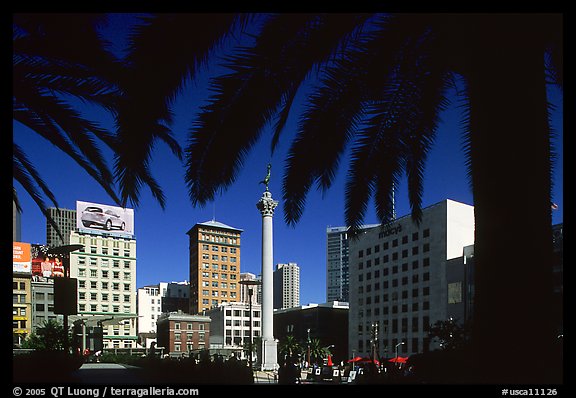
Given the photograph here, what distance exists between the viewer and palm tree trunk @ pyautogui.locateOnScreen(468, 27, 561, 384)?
7.07 m

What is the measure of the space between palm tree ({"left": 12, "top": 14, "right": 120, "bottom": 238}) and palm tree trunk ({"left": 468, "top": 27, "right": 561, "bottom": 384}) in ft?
17.9

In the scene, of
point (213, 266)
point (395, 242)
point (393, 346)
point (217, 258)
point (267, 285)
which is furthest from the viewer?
point (213, 266)

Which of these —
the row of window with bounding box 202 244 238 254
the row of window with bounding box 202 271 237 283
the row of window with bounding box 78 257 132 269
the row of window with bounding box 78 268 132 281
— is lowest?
the row of window with bounding box 202 271 237 283

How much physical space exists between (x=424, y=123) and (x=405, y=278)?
8652 centimetres

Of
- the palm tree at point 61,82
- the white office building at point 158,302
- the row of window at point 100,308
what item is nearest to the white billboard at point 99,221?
the row of window at point 100,308

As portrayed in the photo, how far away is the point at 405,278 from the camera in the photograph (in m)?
93.8

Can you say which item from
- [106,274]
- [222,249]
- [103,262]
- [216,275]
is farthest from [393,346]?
[103,262]

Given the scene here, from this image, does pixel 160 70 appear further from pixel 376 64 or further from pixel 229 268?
pixel 229 268

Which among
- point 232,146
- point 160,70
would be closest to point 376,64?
point 232,146

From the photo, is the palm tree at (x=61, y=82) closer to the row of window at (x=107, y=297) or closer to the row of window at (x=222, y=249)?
the row of window at (x=107, y=297)

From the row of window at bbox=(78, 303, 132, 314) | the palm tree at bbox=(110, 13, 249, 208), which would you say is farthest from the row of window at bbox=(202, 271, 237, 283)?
the palm tree at bbox=(110, 13, 249, 208)

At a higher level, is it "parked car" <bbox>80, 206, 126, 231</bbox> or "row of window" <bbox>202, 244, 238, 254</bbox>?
"parked car" <bbox>80, 206, 126, 231</bbox>

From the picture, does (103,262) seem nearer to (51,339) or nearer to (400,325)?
(400,325)

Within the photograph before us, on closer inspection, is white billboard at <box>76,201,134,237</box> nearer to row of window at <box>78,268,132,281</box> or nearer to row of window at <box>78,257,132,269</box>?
row of window at <box>78,257,132,269</box>
